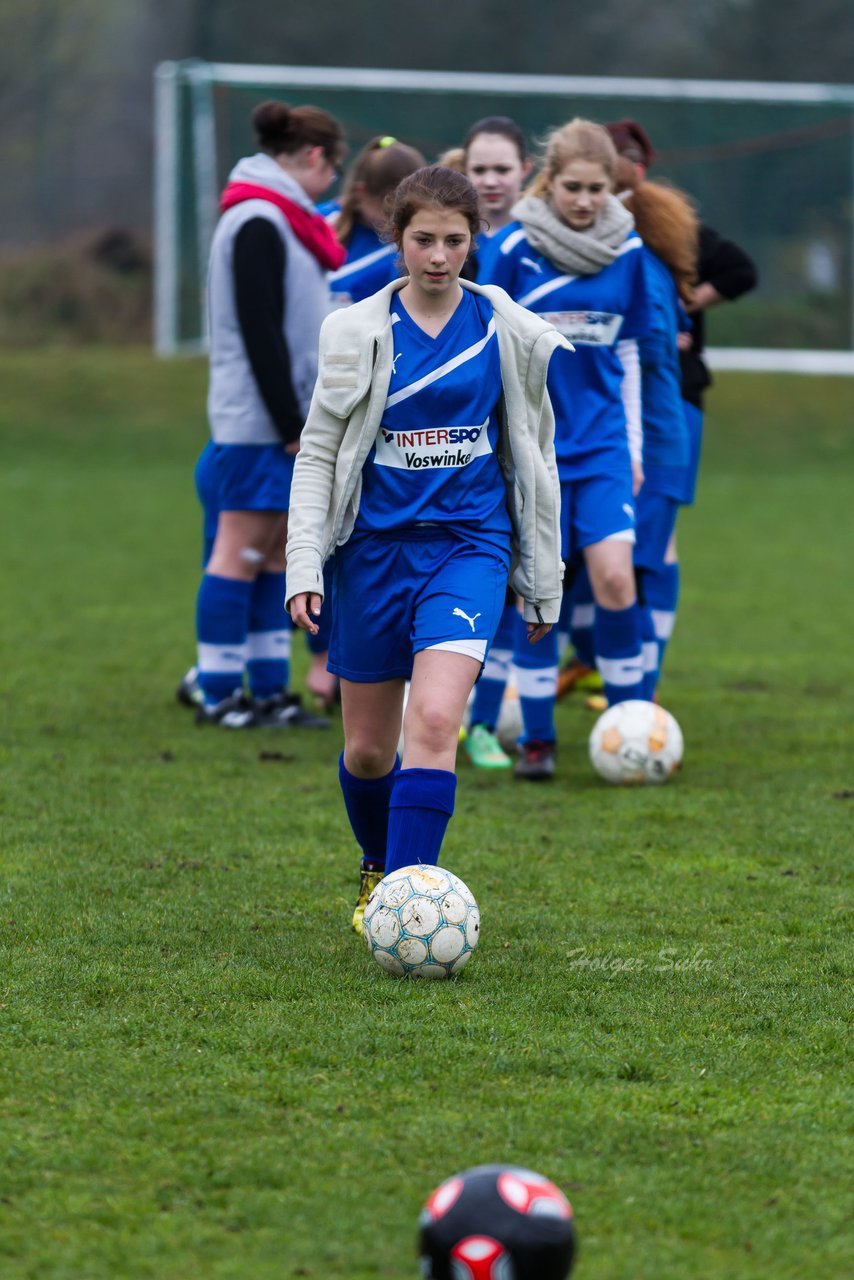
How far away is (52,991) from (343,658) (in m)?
1.02

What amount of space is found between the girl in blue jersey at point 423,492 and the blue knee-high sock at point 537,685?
6.92 feet

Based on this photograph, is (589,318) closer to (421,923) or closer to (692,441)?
(692,441)

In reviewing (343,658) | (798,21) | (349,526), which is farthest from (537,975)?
(798,21)

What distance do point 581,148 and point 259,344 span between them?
165 centimetres

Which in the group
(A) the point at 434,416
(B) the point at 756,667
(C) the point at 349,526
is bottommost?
(B) the point at 756,667

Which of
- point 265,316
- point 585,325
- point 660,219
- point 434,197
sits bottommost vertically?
point 265,316

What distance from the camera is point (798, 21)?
26.0 m

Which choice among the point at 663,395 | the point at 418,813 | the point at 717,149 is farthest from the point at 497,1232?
the point at 717,149

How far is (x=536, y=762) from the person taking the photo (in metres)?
6.52

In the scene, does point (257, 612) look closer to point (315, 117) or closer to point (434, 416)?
point (315, 117)

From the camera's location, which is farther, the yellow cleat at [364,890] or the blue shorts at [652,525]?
the blue shorts at [652,525]

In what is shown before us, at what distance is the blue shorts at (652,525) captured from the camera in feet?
23.4

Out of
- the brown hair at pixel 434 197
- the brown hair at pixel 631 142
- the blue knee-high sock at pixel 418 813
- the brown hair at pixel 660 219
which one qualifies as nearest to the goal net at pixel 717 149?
the brown hair at pixel 631 142

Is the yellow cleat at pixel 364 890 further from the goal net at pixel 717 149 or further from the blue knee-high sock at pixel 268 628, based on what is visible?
the goal net at pixel 717 149
